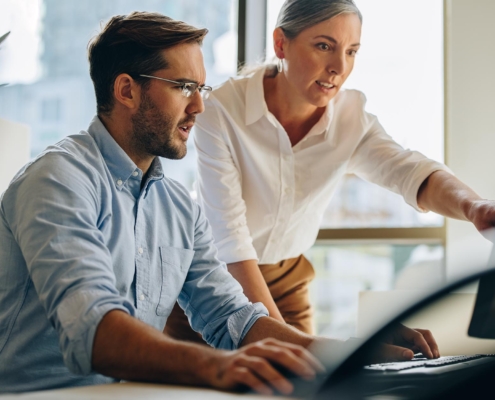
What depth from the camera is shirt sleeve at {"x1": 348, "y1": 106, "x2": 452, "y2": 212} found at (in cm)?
178

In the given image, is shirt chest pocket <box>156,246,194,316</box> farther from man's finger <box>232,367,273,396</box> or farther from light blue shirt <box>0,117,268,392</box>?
man's finger <box>232,367,273,396</box>

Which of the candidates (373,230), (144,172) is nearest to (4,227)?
(144,172)

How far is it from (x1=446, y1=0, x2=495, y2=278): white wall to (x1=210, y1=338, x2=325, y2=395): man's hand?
87.8 inches

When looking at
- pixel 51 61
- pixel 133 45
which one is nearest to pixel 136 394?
pixel 133 45

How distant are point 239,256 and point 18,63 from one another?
254 centimetres

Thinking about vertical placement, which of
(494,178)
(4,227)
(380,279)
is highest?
(4,227)

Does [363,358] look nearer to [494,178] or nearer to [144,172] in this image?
[144,172]

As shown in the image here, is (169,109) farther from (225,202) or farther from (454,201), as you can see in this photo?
(454,201)

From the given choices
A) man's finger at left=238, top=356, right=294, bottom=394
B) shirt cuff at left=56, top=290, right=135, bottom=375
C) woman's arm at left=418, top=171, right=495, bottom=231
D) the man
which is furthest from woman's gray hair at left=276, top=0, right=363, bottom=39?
man's finger at left=238, top=356, right=294, bottom=394

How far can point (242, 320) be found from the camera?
1.30 m

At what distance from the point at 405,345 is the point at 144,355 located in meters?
0.41

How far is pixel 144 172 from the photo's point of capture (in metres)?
1.43

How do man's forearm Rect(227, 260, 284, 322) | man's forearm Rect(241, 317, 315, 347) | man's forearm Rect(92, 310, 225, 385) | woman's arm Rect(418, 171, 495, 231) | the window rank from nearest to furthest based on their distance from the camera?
man's forearm Rect(92, 310, 225, 385) → man's forearm Rect(241, 317, 315, 347) → woman's arm Rect(418, 171, 495, 231) → man's forearm Rect(227, 260, 284, 322) → the window

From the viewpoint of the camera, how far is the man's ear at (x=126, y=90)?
145cm
